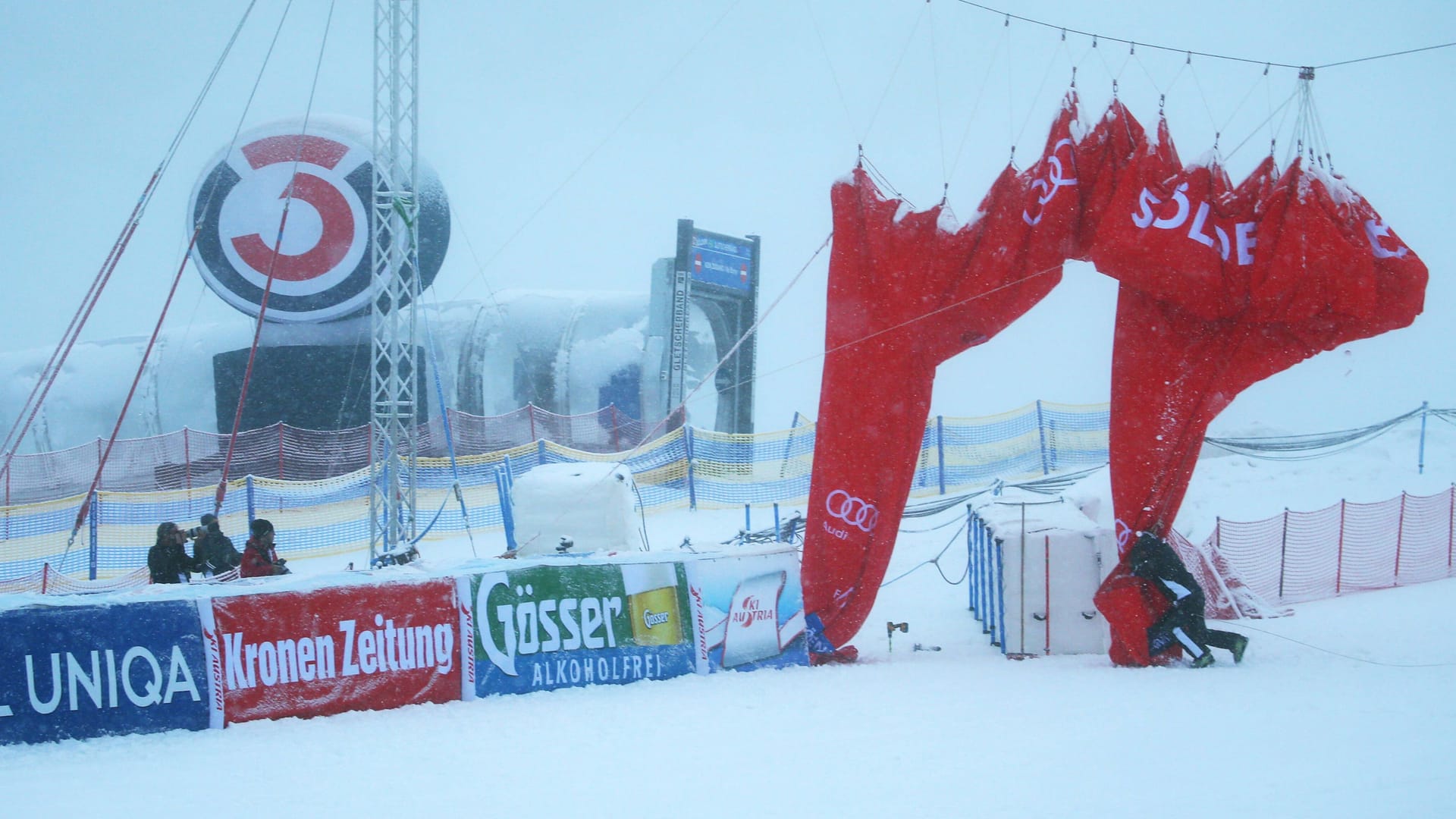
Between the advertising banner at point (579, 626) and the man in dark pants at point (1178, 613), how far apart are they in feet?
14.5

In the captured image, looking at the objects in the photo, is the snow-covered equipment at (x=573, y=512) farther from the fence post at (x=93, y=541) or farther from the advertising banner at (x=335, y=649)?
the fence post at (x=93, y=541)

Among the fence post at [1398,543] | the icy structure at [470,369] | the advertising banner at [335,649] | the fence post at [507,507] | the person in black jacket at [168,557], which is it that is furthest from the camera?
the icy structure at [470,369]

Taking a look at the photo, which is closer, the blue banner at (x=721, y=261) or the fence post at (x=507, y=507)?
the fence post at (x=507, y=507)

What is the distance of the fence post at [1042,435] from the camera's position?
860 inches

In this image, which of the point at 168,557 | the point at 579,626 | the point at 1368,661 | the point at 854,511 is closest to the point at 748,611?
the point at 579,626

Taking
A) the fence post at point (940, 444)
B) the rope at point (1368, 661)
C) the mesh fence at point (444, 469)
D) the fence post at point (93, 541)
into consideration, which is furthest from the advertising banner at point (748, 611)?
the fence post at point (940, 444)

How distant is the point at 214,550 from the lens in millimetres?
10812

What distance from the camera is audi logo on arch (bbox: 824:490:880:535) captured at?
1034 centimetres

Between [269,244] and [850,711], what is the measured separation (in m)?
19.7

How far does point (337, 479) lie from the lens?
20.1 m

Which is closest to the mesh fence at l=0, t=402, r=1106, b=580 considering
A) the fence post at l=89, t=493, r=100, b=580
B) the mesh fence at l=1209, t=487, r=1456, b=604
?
the fence post at l=89, t=493, r=100, b=580

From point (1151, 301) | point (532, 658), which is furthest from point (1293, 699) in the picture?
point (532, 658)

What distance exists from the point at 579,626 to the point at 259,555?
11.4 feet

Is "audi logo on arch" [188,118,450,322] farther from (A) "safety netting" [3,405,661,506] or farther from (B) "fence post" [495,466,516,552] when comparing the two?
(B) "fence post" [495,466,516,552]
